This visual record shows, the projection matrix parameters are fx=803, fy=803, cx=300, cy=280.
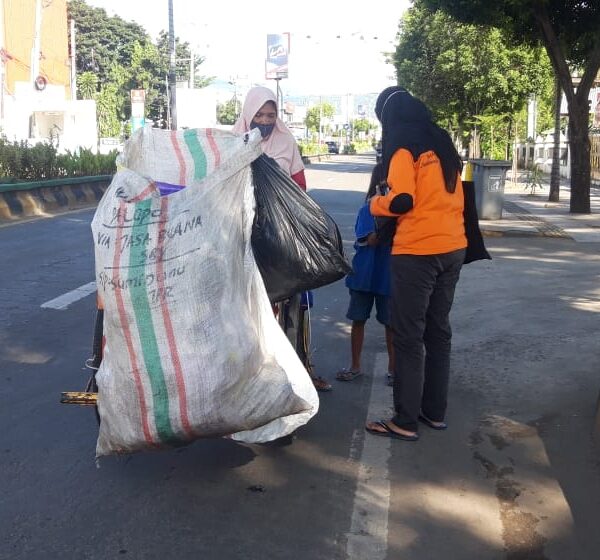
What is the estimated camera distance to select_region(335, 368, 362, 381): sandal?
17.8 feet

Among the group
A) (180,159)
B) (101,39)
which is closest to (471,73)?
(180,159)

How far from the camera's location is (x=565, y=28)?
1652 centimetres

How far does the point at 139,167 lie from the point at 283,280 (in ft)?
2.83

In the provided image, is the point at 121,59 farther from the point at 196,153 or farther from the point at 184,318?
the point at 184,318

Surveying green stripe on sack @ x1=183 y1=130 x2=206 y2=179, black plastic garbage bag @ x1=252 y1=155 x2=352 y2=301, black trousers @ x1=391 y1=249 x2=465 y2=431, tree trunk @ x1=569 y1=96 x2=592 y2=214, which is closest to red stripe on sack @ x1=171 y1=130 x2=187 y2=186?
green stripe on sack @ x1=183 y1=130 x2=206 y2=179

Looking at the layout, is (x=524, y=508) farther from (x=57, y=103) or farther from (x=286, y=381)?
(x=57, y=103)

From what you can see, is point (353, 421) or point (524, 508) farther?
point (353, 421)

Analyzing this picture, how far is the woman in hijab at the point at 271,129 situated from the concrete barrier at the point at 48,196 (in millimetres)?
11509

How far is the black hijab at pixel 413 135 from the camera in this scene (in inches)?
159

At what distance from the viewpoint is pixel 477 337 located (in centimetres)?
665

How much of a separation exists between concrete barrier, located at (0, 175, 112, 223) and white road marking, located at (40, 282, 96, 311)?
23.3ft

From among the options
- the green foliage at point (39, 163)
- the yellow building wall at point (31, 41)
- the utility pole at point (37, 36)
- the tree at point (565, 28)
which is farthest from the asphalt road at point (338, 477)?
the yellow building wall at point (31, 41)

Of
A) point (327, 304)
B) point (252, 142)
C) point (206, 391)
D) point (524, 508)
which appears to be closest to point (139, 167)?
point (252, 142)

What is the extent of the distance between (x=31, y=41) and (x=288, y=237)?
56.9m
